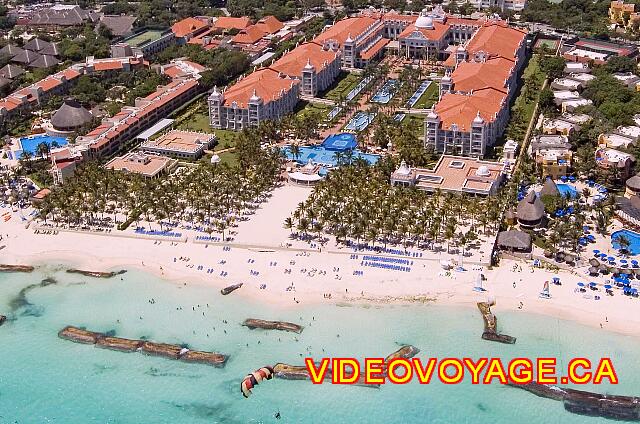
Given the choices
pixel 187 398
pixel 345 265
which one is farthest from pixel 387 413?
pixel 345 265

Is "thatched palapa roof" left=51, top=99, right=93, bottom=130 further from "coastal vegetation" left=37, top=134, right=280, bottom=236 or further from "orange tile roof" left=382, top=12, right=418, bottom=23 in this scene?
"orange tile roof" left=382, top=12, right=418, bottom=23

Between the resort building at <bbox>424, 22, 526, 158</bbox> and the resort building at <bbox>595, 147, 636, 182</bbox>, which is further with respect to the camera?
the resort building at <bbox>424, 22, 526, 158</bbox>

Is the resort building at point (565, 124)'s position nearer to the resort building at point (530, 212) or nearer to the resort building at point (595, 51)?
the resort building at point (530, 212)

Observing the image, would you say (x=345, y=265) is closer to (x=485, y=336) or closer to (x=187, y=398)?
(x=485, y=336)

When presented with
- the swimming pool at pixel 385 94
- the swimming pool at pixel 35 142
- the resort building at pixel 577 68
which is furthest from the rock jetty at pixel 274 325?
the resort building at pixel 577 68

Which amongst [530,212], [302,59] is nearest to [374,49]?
[302,59]

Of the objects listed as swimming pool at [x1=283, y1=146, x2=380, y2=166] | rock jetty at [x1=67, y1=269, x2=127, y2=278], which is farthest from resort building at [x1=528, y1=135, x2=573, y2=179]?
rock jetty at [x1=67, y1=269, x2=127, y2=278]

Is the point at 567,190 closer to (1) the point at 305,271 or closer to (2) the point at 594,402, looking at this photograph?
(1) the point at 305,271

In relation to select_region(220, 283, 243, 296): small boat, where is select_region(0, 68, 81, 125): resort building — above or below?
above
